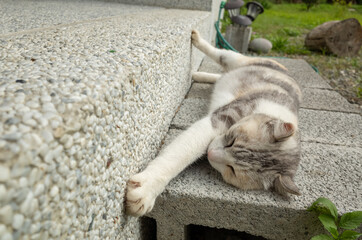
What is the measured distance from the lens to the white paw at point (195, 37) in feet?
7.52

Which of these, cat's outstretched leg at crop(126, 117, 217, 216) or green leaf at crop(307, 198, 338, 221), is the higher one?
cat's outstretched leg at crop(126, 117, 217, 216)

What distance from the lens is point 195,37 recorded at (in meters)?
2.32

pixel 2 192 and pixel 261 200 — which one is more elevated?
pixel 2 192

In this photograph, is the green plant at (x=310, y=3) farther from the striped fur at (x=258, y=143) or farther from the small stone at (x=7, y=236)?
the small stone at (x=7, y=236)

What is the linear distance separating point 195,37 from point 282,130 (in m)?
1.29

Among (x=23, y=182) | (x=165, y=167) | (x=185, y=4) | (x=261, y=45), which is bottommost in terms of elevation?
(x=261, y=45)

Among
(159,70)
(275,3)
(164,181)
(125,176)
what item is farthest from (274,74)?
(275,3)

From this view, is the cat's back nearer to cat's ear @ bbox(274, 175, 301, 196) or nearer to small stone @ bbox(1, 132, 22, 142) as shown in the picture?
cat's ear @ bbox(274, 175, 301, 196)

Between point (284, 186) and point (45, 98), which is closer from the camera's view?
point (45, 98)

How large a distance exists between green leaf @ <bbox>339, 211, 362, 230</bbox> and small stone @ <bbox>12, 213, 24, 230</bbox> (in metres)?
1.17

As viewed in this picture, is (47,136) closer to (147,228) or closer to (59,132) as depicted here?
(59,132)

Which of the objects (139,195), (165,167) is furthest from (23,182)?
(165,167)

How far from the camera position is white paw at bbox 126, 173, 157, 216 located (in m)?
1.06

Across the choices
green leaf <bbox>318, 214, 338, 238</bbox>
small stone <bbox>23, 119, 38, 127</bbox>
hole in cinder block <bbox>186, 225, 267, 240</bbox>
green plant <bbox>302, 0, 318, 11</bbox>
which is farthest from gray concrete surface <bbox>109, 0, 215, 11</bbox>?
green plant <bbox>302, 0, 318, 11</bbox>
